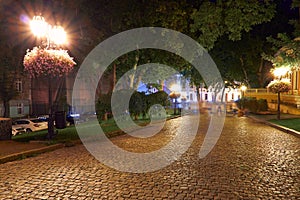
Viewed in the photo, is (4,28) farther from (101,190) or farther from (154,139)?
(101,190)

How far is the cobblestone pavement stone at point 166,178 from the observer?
17.0 ft

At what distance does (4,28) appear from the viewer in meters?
17.2

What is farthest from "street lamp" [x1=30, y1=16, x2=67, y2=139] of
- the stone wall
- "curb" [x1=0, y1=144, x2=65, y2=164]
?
the stone wall

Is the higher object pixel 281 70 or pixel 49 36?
pixel 49 36

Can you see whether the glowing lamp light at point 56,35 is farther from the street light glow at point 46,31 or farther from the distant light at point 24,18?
the distant light at point 24,18

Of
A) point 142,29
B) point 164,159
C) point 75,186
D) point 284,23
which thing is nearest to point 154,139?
point 164,159

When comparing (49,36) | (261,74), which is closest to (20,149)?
(49,36)

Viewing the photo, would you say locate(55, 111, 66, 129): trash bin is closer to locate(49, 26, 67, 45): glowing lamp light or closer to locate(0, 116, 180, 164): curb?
locate(0, 116, 180, 164): curb

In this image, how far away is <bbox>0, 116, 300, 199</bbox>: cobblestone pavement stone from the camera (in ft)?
17.0

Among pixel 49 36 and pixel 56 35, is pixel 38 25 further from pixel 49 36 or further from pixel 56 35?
pixel 56 35

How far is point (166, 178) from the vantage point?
6121 millimetres

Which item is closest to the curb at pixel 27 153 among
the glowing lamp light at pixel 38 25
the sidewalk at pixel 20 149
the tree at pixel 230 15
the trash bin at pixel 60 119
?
the sidewalk at pixel 20 149

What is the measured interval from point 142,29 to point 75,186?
13.8 meters

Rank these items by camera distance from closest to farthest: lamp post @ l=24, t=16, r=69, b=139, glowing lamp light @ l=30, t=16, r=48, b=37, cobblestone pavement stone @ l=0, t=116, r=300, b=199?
cobblestone pavement stone @ l=0, t=116, r=300, b=199
lamp post @ l=24, t=16, r=69, b=139
glowing lamp light @ l=30, t=16, r=48, b=37
